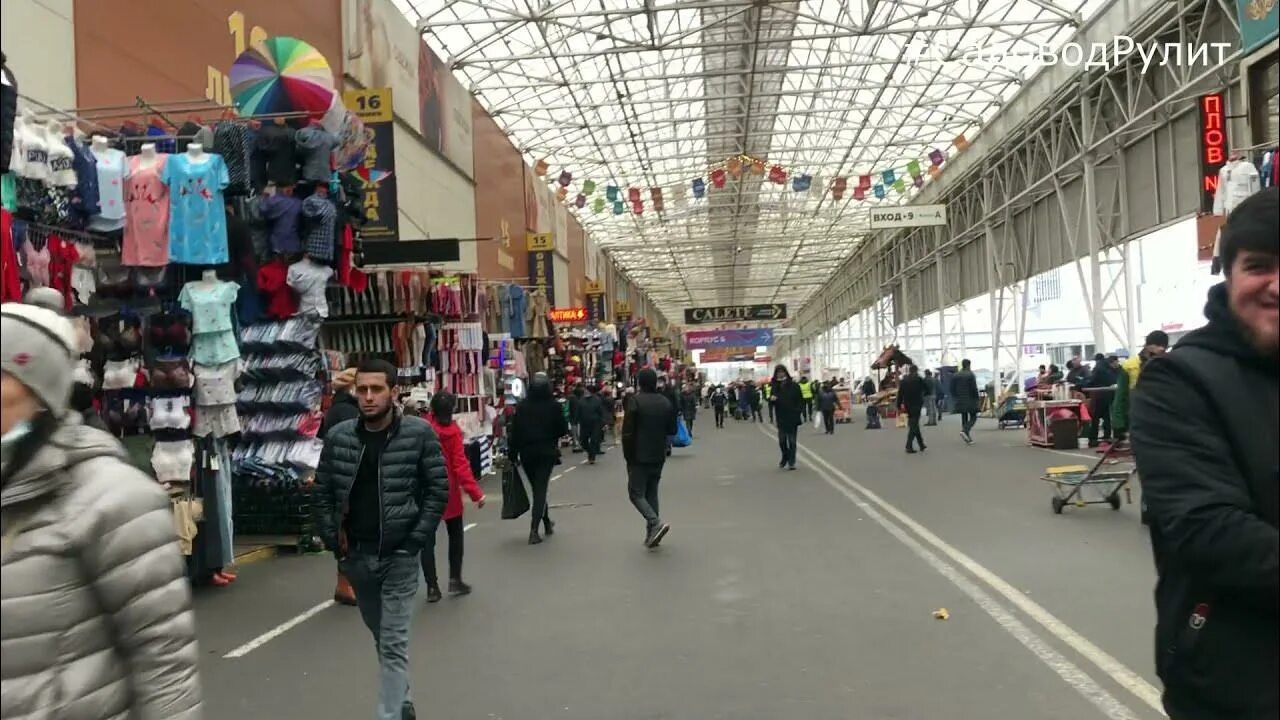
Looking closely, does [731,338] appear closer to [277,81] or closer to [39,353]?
[277,81]

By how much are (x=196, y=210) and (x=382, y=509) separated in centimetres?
533

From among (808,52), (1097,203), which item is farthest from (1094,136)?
(808,52)

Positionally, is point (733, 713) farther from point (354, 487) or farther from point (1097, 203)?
point (1097, 203)

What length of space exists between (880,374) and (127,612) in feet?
170

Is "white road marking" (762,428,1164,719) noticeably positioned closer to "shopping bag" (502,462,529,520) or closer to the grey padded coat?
"shopping bag" (502,462,529,520)

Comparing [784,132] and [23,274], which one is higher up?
[784,132]

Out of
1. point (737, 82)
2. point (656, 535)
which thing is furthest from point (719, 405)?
point (656, 535)

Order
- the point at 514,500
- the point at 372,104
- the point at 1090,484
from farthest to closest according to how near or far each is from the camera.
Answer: the point at 372,104 → the point at 1090,484 → the point at 514,500

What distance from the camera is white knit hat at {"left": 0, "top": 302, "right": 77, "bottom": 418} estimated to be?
211 cm

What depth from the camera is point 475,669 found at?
635 cm

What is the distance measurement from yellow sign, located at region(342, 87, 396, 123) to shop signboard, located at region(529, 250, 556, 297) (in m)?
15.1

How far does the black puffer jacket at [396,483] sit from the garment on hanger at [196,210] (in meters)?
4.80

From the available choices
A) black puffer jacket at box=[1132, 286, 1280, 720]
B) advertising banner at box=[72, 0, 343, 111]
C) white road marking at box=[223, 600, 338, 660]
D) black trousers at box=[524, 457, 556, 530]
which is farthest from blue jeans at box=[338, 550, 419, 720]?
advertising banner at box=[72, 0, 343, 111]

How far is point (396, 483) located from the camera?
16.9 ft
